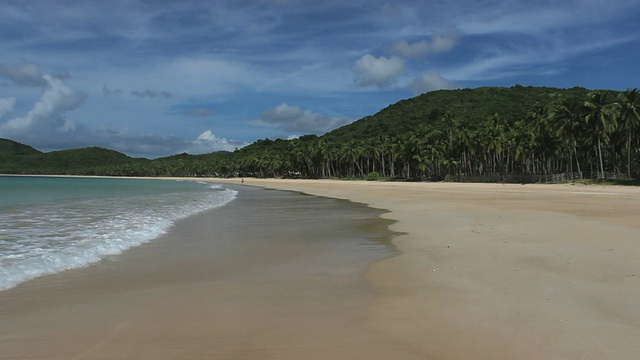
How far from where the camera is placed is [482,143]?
77.2 m

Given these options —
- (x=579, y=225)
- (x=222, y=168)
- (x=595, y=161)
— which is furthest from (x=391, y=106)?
(x=579, y=225)

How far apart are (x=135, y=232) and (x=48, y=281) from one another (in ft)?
19.7

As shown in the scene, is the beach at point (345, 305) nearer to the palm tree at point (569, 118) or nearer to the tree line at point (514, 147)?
the tree line at point (514, 147)

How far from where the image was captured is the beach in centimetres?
425

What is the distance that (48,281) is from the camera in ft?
23.2

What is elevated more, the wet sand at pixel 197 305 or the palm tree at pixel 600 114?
the palm tree at pixel 600 114

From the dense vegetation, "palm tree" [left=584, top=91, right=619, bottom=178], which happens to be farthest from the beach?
the dense vegetation

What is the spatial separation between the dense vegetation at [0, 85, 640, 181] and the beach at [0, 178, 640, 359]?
168 ft

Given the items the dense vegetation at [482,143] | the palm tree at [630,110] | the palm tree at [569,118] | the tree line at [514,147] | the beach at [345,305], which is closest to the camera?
the beach at [345,305]

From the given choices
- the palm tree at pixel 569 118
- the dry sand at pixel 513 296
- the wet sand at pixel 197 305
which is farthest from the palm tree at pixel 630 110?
the wet sand at pixel 197 305

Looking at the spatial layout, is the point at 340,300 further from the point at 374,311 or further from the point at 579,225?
the point at 579,225

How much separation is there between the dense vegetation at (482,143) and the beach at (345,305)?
168ft

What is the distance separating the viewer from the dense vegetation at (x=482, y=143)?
55875 mm

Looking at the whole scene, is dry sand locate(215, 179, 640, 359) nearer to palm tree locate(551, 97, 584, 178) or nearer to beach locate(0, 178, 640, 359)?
beach locate(0, 178, 640, 359)
